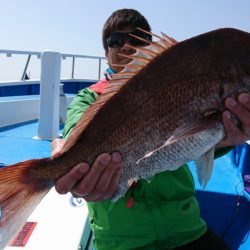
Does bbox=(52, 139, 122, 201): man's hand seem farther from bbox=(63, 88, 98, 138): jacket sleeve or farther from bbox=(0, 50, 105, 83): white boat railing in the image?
bbox=(0, 50, 105, 83): white boat railing

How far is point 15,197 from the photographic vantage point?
1.60 m

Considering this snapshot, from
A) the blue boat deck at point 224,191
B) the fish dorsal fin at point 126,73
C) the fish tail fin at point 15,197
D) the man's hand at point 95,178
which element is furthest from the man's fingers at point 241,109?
the blue boat deck at point 224,191

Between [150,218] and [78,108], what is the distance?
0.76 m

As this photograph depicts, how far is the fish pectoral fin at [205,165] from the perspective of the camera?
5.55ft

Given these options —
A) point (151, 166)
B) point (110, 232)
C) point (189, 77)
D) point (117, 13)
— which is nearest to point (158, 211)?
point (110, 232)

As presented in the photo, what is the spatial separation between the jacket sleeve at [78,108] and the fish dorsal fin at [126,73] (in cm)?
48

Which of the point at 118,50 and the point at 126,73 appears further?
the point at 118,50

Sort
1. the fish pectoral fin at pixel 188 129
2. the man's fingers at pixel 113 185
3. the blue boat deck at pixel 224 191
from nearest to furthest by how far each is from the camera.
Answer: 1. the fish pectoral fin at pixel 188 129
2. the man's fingers at pixel 113 185
3. the blue boat deck at pixel 224 191

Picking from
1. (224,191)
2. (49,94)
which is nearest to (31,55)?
(49,94)

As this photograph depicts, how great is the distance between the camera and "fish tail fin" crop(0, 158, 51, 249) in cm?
156

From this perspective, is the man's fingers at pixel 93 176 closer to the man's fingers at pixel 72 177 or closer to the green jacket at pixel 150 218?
the man's fingers at pixel 72 177

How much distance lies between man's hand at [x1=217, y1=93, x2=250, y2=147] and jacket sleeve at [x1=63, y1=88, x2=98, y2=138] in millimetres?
842

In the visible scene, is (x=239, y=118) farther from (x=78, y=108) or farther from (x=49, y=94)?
(x=49, y=94)

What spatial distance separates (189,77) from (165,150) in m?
0.31
